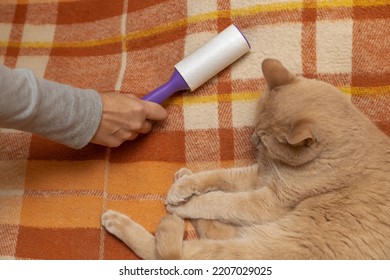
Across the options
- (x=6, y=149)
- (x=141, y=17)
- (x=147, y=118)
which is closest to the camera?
(x=147, y=118)

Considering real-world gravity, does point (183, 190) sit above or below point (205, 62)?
below

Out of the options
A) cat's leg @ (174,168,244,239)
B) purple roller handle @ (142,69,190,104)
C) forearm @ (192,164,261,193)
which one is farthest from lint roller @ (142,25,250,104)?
cat's leg @ (174,168,244,239)

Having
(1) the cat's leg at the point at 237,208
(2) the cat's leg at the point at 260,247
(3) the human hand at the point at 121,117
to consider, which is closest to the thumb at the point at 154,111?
(3) the human hand at the point at 121,117

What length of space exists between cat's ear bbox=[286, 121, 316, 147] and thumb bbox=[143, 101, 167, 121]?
1.29ft

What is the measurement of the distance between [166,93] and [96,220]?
1.43ft

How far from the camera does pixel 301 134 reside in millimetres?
1188

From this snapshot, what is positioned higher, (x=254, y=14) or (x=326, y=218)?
(x=254, y=14)

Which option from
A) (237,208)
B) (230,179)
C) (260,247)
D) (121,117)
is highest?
(121,117)

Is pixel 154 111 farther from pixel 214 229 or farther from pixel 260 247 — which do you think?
pixel 260 247

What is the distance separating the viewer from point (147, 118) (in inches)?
55.9

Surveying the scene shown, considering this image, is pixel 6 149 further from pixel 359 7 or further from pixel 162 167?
pixel 359 7

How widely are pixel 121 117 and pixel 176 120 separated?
0.21m

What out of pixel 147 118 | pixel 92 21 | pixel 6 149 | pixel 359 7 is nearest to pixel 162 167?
pixel 147 118

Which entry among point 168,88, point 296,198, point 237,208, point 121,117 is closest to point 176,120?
point 168,88
